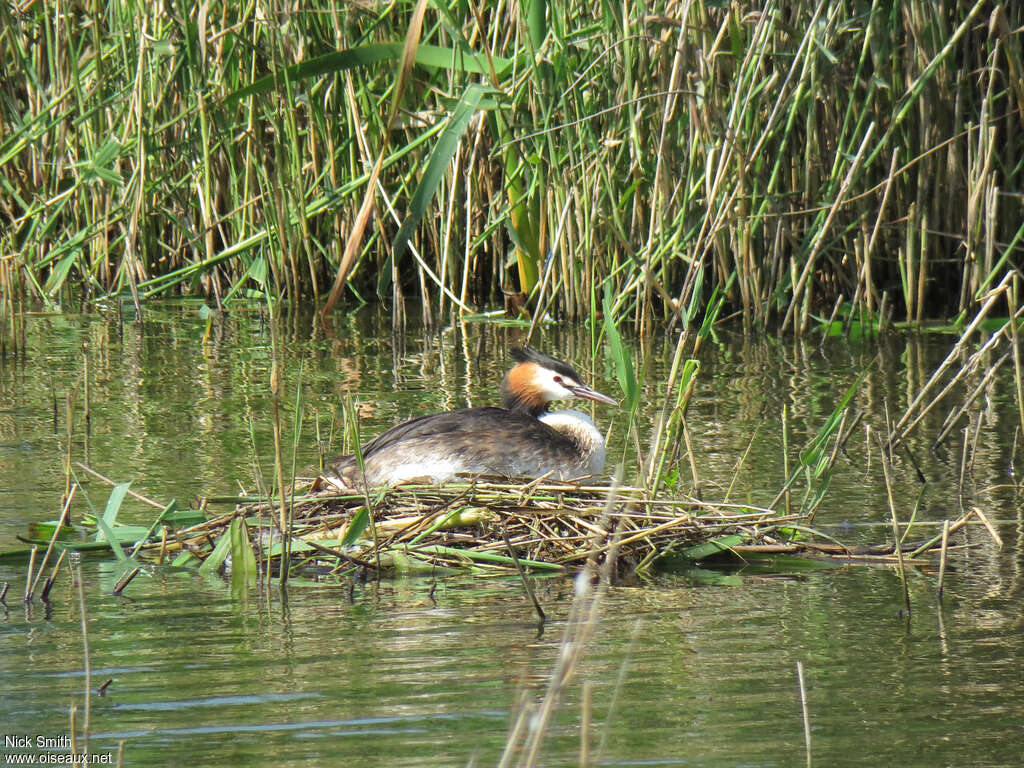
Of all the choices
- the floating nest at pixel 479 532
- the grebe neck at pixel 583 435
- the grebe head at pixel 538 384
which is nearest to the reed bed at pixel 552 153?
the grebe head at pixel 538 384

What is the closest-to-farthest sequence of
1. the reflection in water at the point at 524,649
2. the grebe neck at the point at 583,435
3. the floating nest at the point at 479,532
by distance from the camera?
the reflection in water at the point at 524,649, the floating nest at the point at 479,532, the grebe neck at the point at 583,435

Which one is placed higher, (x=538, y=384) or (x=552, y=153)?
(x=552, y=153)

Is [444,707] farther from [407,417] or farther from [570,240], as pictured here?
[570,240]

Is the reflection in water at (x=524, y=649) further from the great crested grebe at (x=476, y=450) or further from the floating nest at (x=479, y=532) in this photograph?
the great crested grebe at (x=476, y=450)

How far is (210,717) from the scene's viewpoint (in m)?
2.89

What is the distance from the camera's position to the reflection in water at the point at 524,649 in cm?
276

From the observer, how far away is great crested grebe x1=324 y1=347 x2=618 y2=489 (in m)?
4.99

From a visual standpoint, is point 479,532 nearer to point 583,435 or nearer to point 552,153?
point 583,435

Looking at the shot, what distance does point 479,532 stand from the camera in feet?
14.1

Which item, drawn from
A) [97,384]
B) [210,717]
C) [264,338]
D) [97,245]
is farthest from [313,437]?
[97,245]

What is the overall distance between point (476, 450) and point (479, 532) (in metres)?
0.78

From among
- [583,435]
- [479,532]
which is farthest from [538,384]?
[479,532]

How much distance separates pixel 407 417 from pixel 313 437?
0.45 m

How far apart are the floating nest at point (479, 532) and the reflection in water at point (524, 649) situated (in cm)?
12
